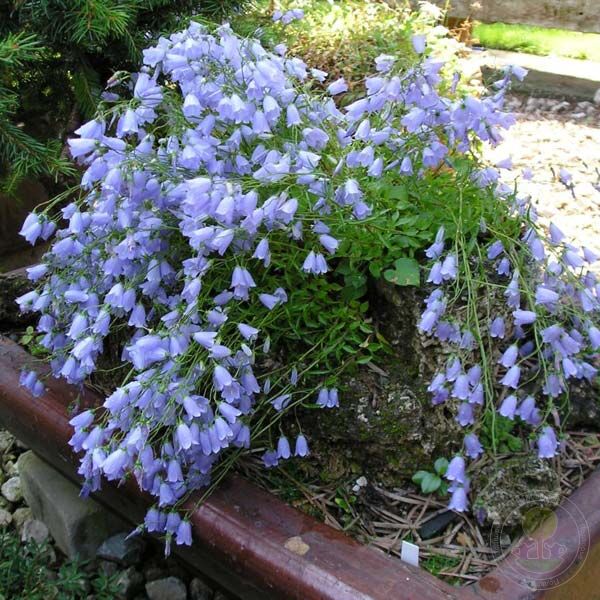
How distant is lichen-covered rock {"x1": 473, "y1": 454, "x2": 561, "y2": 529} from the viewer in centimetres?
134

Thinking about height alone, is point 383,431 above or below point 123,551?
above

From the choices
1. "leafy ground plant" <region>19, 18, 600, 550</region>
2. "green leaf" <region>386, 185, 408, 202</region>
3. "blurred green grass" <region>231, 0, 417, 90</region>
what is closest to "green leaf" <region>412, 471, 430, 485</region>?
"leafy ground plant" <region>19, 18, 600, 550</region>

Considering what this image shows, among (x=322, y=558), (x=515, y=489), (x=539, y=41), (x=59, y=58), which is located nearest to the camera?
(x=322, y=558)

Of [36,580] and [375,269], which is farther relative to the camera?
[36,580]

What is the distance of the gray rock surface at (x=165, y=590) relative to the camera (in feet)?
5.71

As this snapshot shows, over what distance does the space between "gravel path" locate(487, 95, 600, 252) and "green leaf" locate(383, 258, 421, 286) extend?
1.95 feet

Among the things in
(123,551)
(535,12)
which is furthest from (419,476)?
(535,12)

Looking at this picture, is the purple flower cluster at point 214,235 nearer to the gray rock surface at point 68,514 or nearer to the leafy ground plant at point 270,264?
the leafy ground plant at point 270,264

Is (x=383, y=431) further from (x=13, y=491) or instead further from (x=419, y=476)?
(x=13, y=491)

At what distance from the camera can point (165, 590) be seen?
5.71ft

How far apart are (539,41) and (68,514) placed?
13.2 feet

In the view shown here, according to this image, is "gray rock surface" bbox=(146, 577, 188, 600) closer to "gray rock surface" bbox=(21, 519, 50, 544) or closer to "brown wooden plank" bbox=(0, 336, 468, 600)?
"brown wooden plank" bbox=(0, 336, 468, 600)

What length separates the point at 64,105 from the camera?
2125 millimetres

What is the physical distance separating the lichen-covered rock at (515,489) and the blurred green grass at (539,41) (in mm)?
3508
